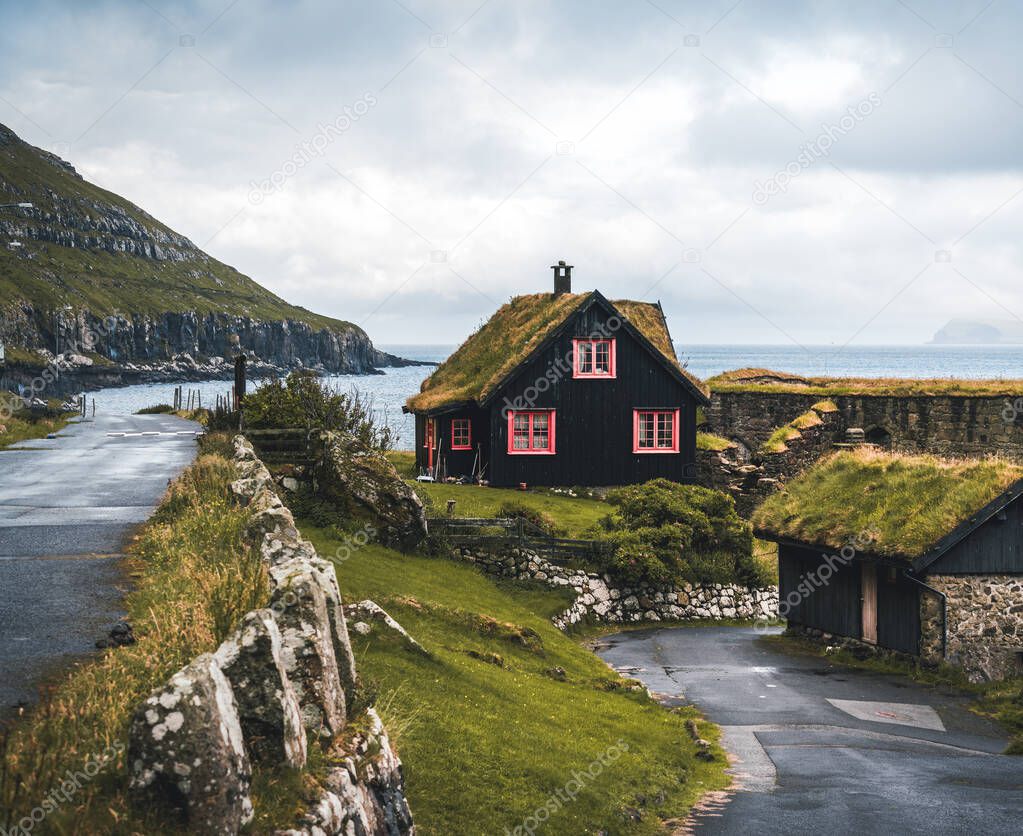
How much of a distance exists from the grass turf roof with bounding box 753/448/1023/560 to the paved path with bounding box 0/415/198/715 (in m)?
18.4

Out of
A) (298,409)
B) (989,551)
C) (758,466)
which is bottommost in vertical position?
(989,551)

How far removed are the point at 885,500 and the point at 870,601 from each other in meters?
2.91

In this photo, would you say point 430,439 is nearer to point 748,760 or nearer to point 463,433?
point 463,433

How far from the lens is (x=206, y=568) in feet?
40.4

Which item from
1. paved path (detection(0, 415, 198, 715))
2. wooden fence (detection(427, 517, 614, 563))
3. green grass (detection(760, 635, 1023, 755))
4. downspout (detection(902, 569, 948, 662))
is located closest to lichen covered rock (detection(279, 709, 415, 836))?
paved path (detection(0, 415, 198, 715))

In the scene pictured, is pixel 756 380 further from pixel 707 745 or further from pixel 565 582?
pixel 707 745

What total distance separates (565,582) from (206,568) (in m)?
23.6

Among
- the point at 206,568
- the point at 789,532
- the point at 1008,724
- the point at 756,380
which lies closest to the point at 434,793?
the point at 206,568

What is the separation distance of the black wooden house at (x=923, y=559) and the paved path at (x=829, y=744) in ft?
5.85

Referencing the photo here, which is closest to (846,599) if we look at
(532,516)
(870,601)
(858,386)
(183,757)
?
(870,601)

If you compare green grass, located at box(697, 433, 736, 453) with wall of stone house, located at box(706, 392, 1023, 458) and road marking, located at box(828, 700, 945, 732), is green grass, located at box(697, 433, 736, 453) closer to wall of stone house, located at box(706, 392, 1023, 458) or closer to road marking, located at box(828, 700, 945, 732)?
wall of stone house, located at box(706, 392, 1023, 458)

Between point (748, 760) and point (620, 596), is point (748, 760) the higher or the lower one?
the lower one

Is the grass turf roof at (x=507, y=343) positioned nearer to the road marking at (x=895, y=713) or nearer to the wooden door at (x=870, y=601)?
the wooden door at (x=870, y=601)

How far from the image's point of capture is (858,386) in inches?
2414
